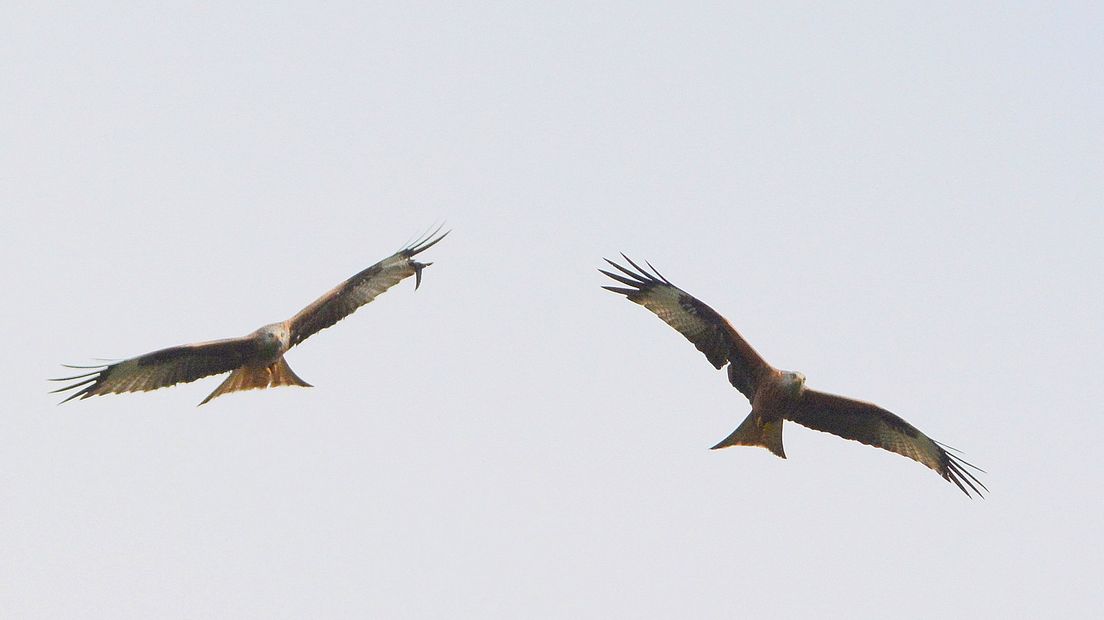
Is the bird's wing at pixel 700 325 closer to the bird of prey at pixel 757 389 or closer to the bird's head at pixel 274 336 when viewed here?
the bird of prey at pixel 757 389

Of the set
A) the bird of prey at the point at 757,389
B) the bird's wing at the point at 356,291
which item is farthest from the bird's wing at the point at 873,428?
the bird's wing at the point at 356,291

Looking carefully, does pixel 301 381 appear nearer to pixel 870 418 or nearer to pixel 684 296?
pixel 684 296

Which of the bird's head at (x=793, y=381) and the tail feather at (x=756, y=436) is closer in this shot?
the bird's head at (x=793, y=381)

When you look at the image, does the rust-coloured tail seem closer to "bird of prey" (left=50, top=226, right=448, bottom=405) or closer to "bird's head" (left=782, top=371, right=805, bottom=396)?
"bird of prey" (left=50, top=226, right=448, bottom=405)

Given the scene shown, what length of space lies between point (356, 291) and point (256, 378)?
130 cm

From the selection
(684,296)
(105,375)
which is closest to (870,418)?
(684,296)

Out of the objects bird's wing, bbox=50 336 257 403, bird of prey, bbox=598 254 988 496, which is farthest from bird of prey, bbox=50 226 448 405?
bird of prey, bbox=598 254 988 496

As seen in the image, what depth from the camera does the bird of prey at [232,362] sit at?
503 inches

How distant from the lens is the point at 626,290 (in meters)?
13.2

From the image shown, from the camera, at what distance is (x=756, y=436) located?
511 inches

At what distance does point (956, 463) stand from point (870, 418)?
3.92 ft

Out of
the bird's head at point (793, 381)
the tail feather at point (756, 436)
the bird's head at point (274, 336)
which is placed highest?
the bird's head at point (274, 336)

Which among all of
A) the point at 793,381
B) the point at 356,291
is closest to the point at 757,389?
the point at 793,381

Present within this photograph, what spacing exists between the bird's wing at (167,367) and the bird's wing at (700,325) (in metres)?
3.47
